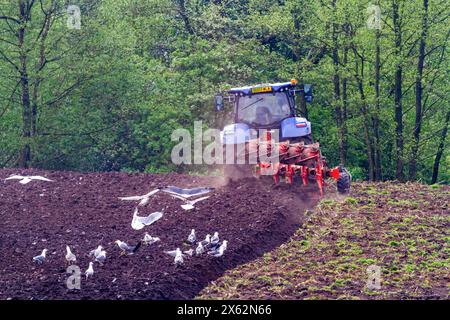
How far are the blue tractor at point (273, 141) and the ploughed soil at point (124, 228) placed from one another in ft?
1.40

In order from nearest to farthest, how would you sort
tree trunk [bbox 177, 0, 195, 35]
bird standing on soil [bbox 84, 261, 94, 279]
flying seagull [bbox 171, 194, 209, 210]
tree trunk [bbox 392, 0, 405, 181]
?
bird standing on soil [bbox 84, 261, 94, 279] < flying seagull [bbox 171, 194, 209, 210] < tree trunk [bbox 392, 0, 405, 181] < tree trunk [bbox 177, 0, 195, 35]

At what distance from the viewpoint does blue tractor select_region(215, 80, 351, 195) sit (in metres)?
15.4

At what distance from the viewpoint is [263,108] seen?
1734 cm

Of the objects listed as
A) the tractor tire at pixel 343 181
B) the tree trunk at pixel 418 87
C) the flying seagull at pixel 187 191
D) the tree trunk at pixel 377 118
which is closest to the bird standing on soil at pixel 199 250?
the flying seagull at pixel 187 191

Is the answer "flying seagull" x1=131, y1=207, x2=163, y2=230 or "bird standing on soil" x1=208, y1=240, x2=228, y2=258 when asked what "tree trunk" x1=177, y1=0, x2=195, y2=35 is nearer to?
"flying seagull" x1=131, y1=207, x2=163, y2=230

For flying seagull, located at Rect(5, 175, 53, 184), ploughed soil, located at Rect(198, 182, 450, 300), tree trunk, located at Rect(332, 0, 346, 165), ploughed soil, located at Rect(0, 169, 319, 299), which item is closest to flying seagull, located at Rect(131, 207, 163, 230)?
ploughed soil, located at Rect(0, 169, 319, 299)

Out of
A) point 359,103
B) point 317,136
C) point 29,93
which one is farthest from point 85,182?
point 317,136

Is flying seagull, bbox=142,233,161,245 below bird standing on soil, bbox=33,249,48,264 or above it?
above

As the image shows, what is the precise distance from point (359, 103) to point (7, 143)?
11.2 metres

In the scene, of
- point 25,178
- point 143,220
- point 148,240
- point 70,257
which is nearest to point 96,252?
point 70,257

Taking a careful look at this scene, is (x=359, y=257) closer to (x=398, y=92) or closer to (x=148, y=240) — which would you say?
(x=148, y=240)

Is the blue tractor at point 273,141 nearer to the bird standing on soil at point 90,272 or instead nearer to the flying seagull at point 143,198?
the flying seagull at point 143,198

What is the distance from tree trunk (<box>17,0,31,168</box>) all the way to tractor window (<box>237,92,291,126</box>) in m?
8.68

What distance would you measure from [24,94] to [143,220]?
40.0ft
